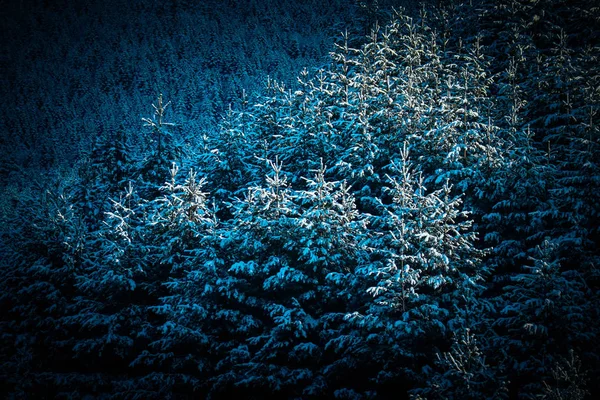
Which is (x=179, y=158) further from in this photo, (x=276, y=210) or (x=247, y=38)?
(x=247, y=38)

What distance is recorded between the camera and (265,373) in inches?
452

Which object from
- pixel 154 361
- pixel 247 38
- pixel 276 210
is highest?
pixel 247 38

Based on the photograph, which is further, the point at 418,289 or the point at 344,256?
the point at 344,256

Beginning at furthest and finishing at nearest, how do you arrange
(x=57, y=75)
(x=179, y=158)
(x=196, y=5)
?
(x=196, y=5) < (x=57, y=75) < (x=179, y=158)

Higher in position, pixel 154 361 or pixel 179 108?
pixel 179 108


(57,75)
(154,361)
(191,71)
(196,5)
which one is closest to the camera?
(154,361)

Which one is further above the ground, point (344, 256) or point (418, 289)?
point (344, 256)

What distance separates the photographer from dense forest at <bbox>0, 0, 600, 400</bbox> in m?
9.73

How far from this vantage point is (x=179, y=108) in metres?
53.5

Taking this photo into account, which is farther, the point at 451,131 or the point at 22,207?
the point at 22,207

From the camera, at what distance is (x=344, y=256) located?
12.2m

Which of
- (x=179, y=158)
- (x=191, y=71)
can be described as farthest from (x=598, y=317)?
(x=191, y=71)

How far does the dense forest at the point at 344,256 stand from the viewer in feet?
31.9

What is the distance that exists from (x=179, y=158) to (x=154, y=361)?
31.4ft
